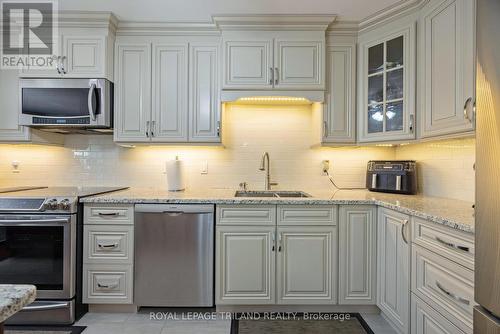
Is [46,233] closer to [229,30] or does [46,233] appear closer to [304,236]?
→ [304,236]

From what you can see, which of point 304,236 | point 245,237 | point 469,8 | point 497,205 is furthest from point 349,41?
point 497,205

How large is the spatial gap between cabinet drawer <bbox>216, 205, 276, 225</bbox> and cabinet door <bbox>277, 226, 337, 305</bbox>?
0.55 feet

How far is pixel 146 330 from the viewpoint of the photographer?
2.03 metres

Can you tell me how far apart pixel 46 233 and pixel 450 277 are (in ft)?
8.44

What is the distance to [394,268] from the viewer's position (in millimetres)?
1924

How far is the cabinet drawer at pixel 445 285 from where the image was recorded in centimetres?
128

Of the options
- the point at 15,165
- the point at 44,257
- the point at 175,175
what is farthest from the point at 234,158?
the point at 15,165

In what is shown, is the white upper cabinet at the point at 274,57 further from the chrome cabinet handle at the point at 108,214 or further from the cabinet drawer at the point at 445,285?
the cabinet drawer at the point at 445,285

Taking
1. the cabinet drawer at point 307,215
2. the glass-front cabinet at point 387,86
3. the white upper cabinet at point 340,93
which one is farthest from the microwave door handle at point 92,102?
the glass-front cabinet at point 387,86

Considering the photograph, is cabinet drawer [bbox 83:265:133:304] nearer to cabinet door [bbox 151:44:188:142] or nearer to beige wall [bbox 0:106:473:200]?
beige wall [bbox 0:106:473:200]

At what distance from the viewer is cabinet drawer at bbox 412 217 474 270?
128cm

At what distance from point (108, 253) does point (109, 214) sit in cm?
30

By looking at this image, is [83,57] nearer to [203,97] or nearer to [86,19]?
[86,19]

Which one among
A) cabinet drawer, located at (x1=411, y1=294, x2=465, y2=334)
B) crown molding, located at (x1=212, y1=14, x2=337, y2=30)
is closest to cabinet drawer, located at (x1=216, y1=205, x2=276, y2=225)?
cabinet drawer, located at (x1=411, y1=294, x2=465, y2=334)
